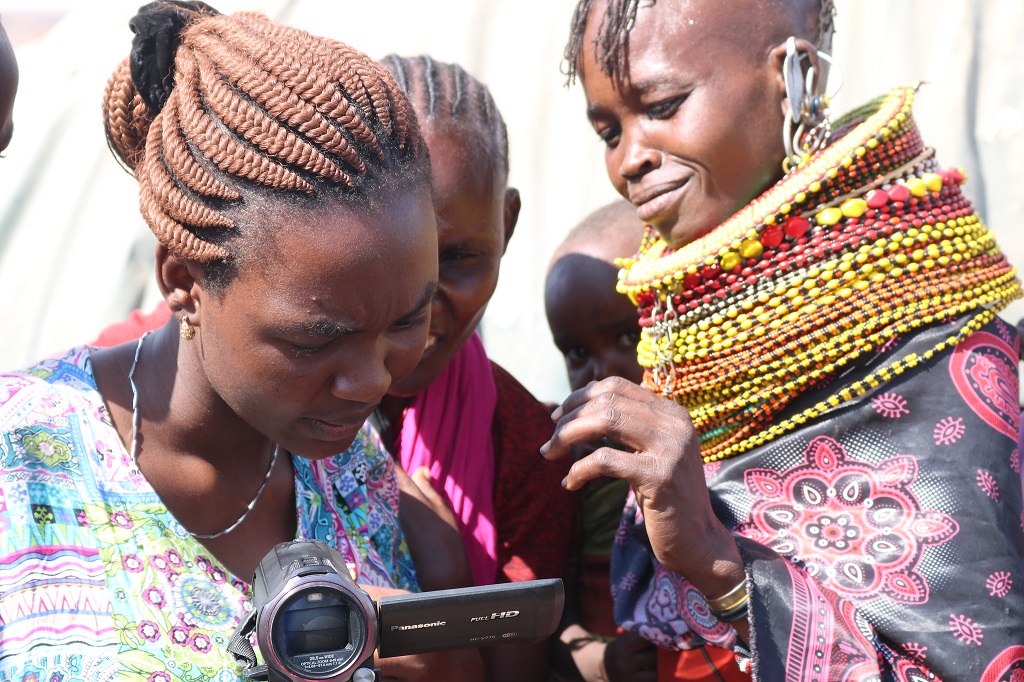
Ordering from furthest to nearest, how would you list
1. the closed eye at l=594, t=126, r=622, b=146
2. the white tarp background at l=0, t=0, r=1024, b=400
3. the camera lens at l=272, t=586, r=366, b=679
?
the white tarp background at l=0, t=0, r=1024, b=400, the closed eye at l=594, t=126, r=622, b=146, the camera lens at l=272, t=586, r=366, b=679

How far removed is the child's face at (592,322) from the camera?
2.76 metres

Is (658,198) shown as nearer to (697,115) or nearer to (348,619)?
(697,115)

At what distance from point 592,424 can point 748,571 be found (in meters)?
0.37

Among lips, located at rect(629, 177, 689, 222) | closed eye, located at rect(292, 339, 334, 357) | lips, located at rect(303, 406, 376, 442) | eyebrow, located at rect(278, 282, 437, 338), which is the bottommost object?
lips, located at rect(303, 406, 376, 442)

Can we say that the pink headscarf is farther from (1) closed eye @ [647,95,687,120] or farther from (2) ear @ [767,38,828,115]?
(2) ear @ [767,38,828,115]

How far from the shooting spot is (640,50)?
6.82 feet

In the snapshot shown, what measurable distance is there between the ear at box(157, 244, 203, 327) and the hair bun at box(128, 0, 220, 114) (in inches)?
9.3

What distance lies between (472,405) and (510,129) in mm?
1751

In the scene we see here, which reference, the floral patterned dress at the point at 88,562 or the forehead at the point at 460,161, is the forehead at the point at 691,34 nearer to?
the forehead at the point at 460,161

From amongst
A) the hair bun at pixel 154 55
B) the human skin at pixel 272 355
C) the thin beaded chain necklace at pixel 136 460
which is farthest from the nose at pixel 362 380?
the hair bun at pixel 154 55

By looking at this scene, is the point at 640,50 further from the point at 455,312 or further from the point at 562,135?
the point at 562,135

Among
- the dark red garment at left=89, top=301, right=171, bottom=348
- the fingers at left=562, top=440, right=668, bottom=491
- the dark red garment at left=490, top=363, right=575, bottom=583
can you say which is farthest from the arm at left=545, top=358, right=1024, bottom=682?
the dark red garment at left=89, top=301, right=171, bottom=348

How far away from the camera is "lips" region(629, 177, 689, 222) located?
205 centimetres

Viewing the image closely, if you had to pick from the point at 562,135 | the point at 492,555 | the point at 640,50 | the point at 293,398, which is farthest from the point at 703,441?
the point at 562,135
